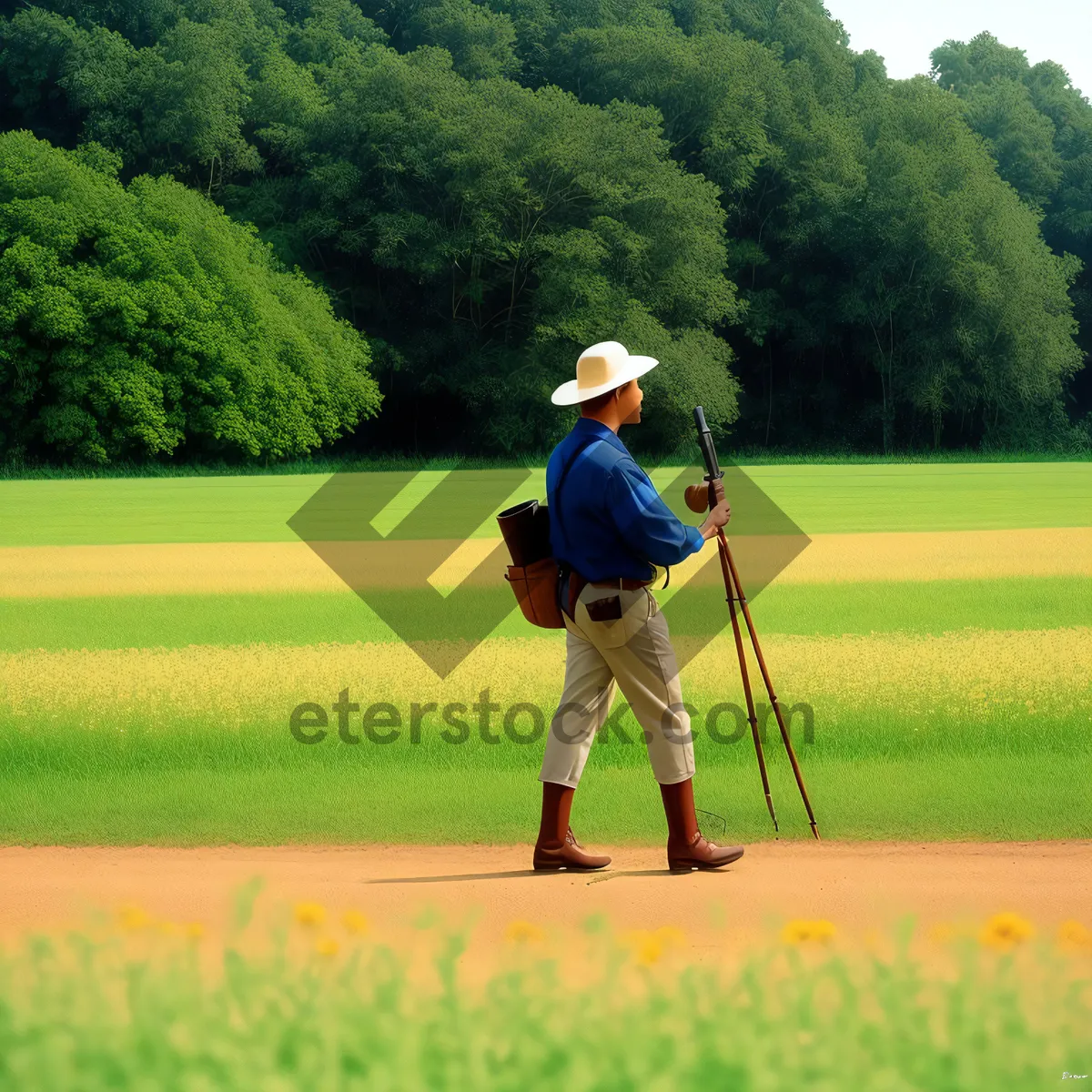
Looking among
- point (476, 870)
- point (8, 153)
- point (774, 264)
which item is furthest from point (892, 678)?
point (774, 264)

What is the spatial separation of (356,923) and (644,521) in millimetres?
1791

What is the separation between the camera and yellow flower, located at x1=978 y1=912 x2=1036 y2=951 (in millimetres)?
4566

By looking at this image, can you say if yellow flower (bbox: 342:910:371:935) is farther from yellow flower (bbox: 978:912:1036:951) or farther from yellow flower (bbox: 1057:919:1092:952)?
yellow flower (bbox: 1057:919:1092:952)

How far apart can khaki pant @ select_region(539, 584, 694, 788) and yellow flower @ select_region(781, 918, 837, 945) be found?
1.08 meters

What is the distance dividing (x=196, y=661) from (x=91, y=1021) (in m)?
8.50

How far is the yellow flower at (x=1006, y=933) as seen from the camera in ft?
15.0

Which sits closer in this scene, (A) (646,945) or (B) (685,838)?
(A) (646,945)

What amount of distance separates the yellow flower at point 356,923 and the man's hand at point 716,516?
1929mm

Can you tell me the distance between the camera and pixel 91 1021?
3.84m

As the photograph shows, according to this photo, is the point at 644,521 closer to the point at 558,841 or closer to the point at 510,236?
the point at 558,841

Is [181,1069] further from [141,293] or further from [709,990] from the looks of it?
[141,293]

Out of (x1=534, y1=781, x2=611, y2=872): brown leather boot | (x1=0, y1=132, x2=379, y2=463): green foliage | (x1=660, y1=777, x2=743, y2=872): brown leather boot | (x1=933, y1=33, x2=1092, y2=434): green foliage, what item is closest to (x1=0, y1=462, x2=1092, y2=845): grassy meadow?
(x1=534, y1=781, x2=611, y2=872): brown leather boot

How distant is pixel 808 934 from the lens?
4617 millimetres
